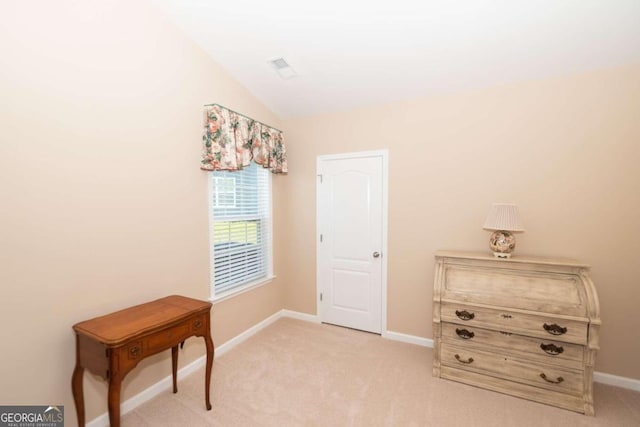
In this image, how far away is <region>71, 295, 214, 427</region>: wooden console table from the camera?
146 cm

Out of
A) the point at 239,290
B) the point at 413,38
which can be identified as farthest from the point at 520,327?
the point at 239,290

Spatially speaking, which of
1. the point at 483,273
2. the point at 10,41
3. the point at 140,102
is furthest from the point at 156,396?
the point at 483,273

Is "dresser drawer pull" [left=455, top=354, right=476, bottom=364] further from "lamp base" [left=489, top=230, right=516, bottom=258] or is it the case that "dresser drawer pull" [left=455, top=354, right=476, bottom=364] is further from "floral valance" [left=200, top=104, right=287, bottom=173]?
"floral valance" [left=200, top=104, right=287, bottom=173]

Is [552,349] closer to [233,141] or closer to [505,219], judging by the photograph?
[505,219]

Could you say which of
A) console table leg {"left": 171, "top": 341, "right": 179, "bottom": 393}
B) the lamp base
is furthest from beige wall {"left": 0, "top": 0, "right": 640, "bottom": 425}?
the lamp base

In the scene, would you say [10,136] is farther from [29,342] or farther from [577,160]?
[577,160]

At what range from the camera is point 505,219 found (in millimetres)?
2291

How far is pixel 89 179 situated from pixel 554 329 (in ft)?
11.1

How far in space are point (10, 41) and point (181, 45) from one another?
44.2 inches

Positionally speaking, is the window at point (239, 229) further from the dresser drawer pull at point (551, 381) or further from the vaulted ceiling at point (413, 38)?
the dresser drawer pull at point (551, 381)

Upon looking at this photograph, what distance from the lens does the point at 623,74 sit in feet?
7.22

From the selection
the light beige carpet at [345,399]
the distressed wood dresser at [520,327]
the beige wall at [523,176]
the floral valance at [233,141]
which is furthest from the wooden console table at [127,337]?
the beige wall at [523,176]

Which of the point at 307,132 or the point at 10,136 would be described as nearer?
the point at 10,136

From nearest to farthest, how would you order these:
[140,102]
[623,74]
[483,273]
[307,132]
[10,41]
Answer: [10,41]
[140,102]
[623,74]
[483,273]
[307,132]
